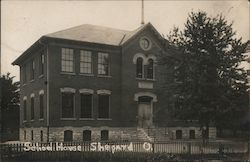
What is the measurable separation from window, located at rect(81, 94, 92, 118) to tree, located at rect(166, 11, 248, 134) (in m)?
8.60

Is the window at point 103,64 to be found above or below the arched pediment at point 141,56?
below

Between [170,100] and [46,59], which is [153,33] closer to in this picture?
[46,59]

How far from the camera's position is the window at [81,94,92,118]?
26438 millimetres

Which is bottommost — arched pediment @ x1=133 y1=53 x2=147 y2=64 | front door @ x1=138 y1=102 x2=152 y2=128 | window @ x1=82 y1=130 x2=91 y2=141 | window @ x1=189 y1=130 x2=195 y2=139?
window @ x1=189 y1=130 x2=195 y2=139

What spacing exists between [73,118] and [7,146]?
11.2 metres

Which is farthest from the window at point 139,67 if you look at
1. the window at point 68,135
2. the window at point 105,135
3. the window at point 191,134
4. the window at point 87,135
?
the window at point 68,135

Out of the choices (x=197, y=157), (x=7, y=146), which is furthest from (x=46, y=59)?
(x=197, y=157)

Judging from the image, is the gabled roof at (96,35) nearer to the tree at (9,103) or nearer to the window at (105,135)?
the window at (105,135)

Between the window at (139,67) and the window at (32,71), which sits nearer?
the window at (139,67)

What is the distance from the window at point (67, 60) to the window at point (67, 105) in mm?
1622

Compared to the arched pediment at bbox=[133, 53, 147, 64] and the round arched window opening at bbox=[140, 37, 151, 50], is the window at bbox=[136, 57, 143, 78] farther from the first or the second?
the round arched window opening at bbox=[140, 37, 151, 50]

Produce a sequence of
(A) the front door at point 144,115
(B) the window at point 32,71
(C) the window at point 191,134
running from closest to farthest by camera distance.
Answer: (A) the front door at point 144,115 < (B) the window at point 32,71 < (C) the window at point 191,134

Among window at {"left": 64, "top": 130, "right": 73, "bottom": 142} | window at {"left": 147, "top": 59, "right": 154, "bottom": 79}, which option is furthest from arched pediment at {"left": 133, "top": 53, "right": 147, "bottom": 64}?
window at {"left": 64, "top": 130, "right": 73, "bottom": 142}

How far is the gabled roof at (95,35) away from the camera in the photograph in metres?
26.3
